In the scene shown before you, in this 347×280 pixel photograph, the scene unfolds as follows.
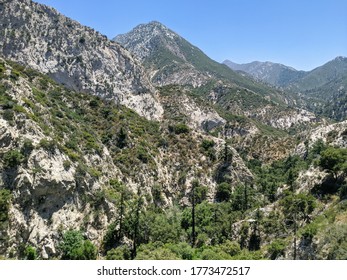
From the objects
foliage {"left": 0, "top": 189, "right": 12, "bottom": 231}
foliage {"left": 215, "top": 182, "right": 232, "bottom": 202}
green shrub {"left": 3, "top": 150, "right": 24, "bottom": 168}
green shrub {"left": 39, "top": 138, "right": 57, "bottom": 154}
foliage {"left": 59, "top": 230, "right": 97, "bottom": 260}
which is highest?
green shrub {"left": 39, "top": 138, "right": 57, "bottom": 154}

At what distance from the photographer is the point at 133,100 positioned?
420ft

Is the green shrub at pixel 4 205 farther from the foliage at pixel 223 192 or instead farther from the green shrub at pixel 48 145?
the foliage at pixel 223 192

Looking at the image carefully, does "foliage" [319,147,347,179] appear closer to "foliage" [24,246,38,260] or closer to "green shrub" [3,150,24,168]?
"foliage" [24,246,38,260]

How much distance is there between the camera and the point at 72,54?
120562 millimetres

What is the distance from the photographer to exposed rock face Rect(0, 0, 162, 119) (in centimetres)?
11044

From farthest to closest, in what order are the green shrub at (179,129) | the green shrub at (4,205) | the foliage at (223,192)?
1. the green shrub at (179,129)
2. the foliage at (223,192)
3. the green shrub at (4,205)

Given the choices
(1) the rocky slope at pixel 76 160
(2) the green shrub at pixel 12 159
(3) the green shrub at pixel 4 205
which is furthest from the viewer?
(2) the green shrub at pixel 12 159

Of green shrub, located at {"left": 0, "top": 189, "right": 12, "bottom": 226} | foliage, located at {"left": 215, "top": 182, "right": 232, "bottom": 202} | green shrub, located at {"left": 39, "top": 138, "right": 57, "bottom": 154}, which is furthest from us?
foliage, located at {"left": 215, "top": 182, "right": 232, "bottom": 202}

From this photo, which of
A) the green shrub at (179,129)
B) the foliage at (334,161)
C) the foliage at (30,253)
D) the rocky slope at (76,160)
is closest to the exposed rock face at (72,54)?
the rocky slope at (76,160)

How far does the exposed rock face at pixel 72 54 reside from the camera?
11044 centimetres

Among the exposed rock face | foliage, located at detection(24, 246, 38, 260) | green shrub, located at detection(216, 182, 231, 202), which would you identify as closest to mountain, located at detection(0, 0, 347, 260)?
foliage, located at detection(24, 246, 38, 260)
